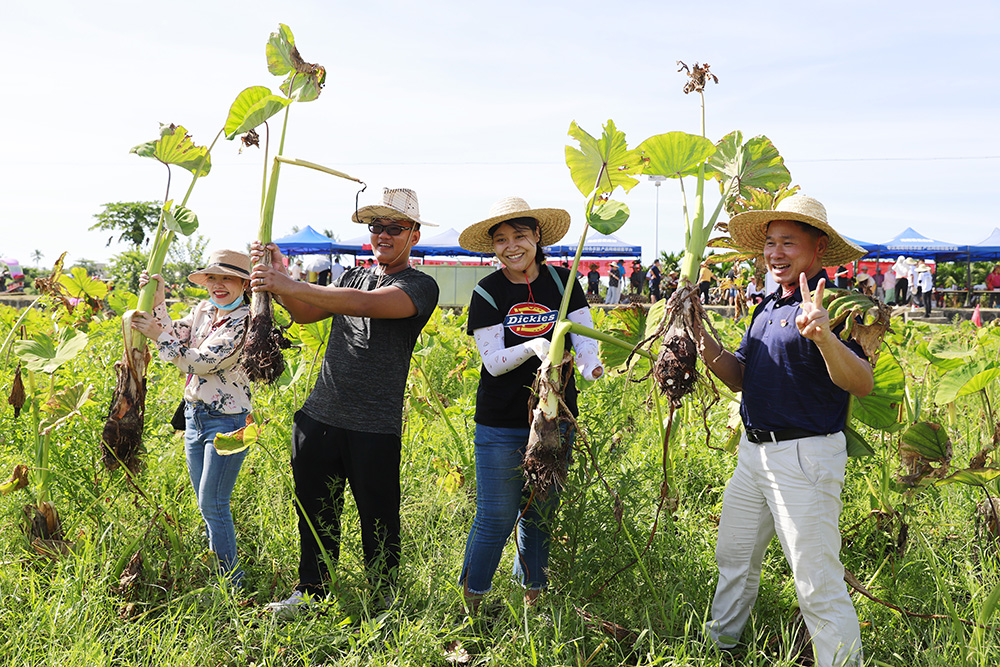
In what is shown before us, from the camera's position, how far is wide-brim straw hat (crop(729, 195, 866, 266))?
2145 millimetres

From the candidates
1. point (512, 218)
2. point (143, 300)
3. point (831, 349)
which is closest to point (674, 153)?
point (512, 218)

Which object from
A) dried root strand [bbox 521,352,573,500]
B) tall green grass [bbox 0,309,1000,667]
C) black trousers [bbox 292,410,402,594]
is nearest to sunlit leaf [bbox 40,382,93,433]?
tall green grass [bbox 0,309,1000,667]

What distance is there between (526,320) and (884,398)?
→ 1.34m

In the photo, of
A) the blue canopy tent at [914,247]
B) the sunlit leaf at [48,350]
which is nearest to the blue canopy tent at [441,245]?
the blue canopy tent at [914,247]

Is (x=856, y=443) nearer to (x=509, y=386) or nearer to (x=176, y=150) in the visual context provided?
(x=509, y=386)

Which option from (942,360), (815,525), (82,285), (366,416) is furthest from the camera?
(82,285)

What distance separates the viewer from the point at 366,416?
2574mm

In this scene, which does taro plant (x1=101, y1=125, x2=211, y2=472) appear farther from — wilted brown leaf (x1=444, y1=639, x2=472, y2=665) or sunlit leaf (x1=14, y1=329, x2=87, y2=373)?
wilted brown leaf (x1=444, y1=639, x2=472, y2=665)

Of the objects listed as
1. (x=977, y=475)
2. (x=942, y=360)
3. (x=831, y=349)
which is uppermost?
(x=831, y=349)

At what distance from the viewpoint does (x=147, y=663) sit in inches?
89.6

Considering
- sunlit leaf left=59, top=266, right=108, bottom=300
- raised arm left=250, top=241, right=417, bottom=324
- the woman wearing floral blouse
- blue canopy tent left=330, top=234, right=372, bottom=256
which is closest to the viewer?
raised arm left=250, top=241, right=417, bottom=324

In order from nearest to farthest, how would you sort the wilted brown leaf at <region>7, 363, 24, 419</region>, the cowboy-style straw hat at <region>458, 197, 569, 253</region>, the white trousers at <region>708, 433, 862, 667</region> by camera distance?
1. the white trousers at <region>708, 433, 862, 667</region>
2. the cowboy-style straw hat at <region>458, 197, 569, 253</region>
3. the wilted brown leaf at <region>7, 363, 24, 419</region>

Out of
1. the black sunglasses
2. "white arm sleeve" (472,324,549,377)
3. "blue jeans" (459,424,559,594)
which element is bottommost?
"blue jeans" (459,424,559,594)

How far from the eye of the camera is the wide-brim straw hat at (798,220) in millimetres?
2145
